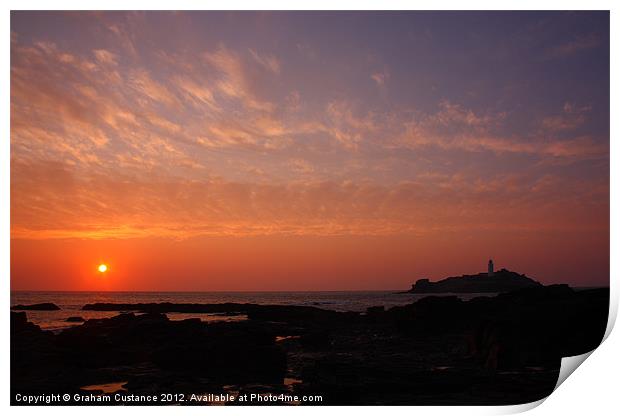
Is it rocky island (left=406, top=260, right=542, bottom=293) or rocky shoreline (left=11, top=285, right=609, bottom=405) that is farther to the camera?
rocky island (left=406, top=260, right=542, bottom=293)

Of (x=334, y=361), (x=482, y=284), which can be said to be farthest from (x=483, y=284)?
(x=334, y=361)

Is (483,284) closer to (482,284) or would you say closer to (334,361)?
(482,284)

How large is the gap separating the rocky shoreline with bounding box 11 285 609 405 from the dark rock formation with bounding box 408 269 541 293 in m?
1.62

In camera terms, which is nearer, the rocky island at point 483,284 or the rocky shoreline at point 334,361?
the rocky shoreline at point 334,361

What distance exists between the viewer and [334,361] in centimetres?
648

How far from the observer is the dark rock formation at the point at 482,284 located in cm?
943

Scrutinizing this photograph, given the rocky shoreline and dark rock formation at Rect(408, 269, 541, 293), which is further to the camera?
dark rock formation at Rect(408, 269, 541, 293)

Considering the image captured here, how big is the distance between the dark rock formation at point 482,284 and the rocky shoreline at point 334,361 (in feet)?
5.33

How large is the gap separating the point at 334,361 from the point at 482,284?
6.19 m

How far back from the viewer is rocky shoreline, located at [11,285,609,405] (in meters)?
4.89

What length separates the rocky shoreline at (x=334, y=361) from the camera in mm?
4887

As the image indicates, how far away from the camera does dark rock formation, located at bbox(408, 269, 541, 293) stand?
943 centimetres
